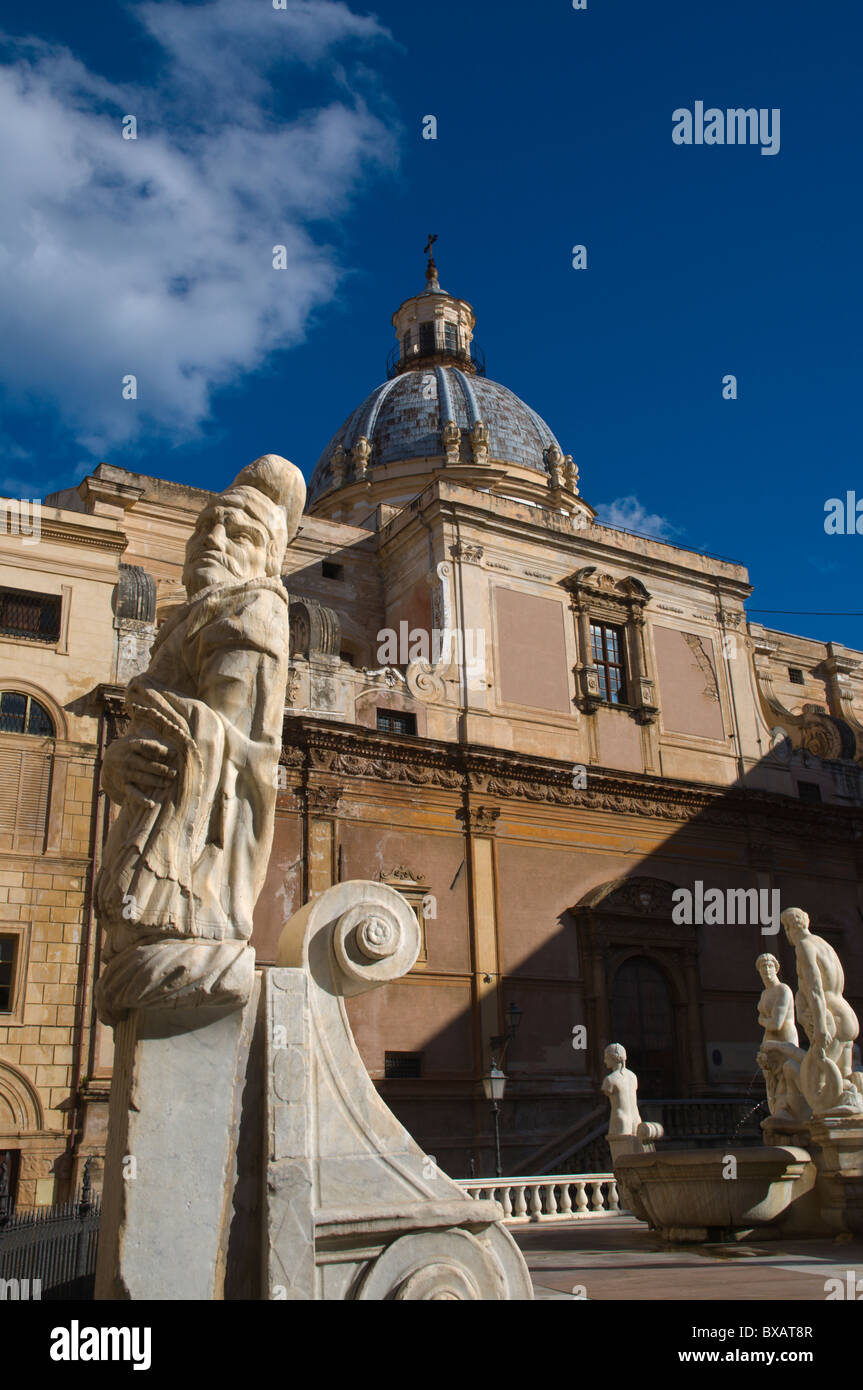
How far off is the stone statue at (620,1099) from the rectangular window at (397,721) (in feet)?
30.4

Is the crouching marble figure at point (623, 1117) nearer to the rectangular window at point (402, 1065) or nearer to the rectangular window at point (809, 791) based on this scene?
the rectangular window at point (402, 1065)

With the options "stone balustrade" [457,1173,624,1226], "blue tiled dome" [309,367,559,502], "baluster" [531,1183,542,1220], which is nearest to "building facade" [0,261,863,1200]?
"stone balustrade" [457,1173,624,1226]

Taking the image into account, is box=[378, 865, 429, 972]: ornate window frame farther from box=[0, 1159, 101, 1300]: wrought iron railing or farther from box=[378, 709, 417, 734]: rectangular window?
Result: box=[0, 1159, 101, 1300]: wrought iron railing

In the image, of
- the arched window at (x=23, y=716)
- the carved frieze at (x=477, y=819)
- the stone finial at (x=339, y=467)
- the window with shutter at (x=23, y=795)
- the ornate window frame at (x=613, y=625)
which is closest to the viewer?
the window with shutter at (x=23, y=795)

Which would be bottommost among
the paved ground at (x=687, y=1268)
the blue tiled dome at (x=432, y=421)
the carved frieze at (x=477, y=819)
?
the paved ground at (x=687, y=1268)

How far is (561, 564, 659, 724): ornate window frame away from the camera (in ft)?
84.2

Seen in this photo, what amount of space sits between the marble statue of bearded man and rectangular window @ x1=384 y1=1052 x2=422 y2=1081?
16410mm

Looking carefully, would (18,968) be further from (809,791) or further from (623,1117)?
(809,791)

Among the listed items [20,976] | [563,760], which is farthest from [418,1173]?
[563,760]

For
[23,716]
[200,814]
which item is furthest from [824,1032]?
[23,716]

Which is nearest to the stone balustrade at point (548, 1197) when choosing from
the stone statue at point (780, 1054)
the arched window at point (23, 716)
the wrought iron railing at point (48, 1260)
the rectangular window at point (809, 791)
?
the stone statue at point (780, 1054)

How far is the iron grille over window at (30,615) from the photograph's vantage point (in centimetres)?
1919

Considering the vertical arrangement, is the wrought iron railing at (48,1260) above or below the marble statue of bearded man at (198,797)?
below
